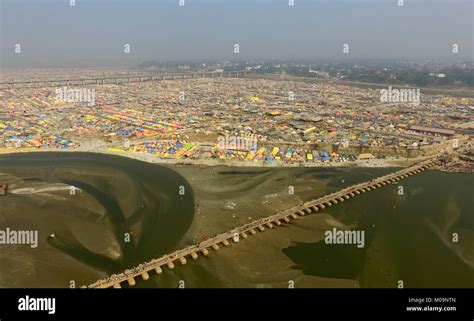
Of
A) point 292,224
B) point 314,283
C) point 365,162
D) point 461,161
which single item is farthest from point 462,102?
point 314,283

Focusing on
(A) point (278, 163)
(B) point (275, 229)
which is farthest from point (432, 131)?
(B) point (275, 229)

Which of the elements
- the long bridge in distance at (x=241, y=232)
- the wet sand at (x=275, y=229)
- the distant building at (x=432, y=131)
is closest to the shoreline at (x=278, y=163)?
the wet sand at (x=275, y=229)

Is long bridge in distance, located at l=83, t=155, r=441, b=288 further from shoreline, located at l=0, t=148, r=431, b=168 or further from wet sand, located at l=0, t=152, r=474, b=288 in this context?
shoreline, located at l=0, t=148, r=431, b=168

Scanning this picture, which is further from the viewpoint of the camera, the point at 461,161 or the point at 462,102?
the point at 462,102

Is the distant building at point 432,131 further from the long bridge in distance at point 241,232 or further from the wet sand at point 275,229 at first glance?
the long bridge in distance at point 241,232

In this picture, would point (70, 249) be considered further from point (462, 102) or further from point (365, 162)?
point (462, 102)

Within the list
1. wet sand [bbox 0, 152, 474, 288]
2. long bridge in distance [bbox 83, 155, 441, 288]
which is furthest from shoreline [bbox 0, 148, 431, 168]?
long bridge in distance [bbox 83, 155, 441, 288]

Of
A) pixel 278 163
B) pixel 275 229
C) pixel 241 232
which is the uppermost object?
pixel 278 163

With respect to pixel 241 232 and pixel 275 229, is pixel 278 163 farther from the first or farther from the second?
pixel 241 232

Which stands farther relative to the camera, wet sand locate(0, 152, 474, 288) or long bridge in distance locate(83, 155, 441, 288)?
wet sand locate(0, 152, 474, 288)
